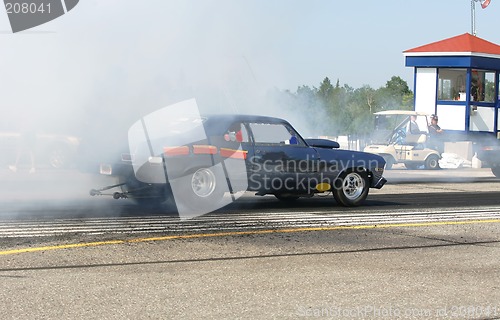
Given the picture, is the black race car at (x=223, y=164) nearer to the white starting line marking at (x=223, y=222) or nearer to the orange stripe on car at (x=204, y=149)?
the orange stripe on car at (x=204, y=149)

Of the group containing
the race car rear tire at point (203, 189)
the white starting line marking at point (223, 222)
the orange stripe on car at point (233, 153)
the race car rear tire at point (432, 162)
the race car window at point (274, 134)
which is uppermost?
the race car window at point (274, 134)

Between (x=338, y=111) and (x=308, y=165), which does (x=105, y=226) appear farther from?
(x=338, y=111)

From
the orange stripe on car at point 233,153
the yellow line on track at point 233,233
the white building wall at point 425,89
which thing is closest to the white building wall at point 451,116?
the white building wall at point 425,89

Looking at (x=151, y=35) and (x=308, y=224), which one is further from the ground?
(x=151, y=35)

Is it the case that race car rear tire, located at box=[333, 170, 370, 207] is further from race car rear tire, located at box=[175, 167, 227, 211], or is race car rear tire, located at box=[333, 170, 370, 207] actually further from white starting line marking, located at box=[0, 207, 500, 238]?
race car rear tire, located at box=[175, 167, 227, 211]

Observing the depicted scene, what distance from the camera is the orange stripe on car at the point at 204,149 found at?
1040cm

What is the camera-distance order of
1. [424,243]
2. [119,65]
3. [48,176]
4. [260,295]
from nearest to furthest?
1. [260,295]
2. [424,243]
3. [119,65]
4. [48,176]

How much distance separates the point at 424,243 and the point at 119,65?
521cm

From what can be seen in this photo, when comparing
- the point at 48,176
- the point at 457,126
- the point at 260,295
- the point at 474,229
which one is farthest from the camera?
the point at 457,126

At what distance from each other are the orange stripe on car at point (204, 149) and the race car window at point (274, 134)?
0.75m

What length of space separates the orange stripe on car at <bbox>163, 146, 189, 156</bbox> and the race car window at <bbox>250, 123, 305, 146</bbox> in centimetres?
120

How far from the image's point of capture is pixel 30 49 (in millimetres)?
9617

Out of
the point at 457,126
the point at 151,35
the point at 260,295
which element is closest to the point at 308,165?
the point at 151,35

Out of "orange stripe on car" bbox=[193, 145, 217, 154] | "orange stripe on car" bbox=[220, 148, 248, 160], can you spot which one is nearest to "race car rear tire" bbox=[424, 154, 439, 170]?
"orange stripe on car" bbox=[220, 148, 248, 160]
